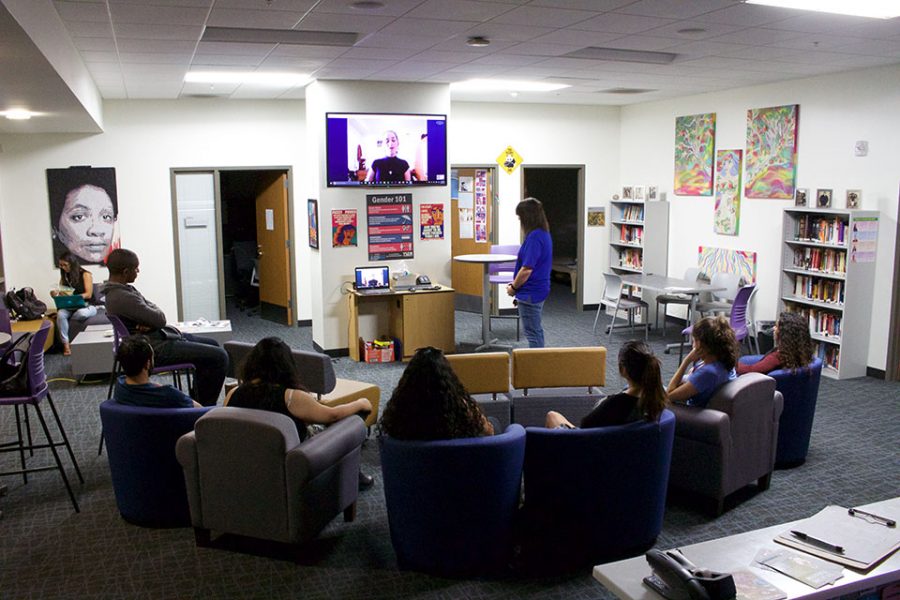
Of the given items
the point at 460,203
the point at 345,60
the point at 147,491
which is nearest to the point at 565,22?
the point at 345,60

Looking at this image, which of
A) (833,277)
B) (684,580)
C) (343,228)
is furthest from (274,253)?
(684,580)

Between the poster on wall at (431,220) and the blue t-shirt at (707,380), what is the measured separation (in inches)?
185

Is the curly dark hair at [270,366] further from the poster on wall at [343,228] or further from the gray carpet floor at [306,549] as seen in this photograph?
the poster on wall at [343,228]

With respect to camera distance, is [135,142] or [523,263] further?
[135,142]

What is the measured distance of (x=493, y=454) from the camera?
3.57 metres

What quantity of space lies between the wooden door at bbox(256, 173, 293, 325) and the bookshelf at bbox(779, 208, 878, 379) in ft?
19.7

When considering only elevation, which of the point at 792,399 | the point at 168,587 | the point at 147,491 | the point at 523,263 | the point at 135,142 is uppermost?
the point at 135,142

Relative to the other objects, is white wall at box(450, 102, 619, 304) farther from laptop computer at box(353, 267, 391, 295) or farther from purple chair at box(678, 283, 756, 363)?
purple chair at box(678, 283, 756, 363)

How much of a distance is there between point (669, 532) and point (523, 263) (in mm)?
3221

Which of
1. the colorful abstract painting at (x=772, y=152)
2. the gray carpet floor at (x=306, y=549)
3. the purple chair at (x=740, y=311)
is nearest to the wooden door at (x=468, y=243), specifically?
A: the colorful abstract painting at (x=772, y=152)

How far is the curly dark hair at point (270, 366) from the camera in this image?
404cm

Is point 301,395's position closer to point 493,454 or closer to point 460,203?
point 493,454

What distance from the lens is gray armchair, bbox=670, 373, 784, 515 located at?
4.37 m

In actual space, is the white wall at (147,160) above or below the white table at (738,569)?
above
